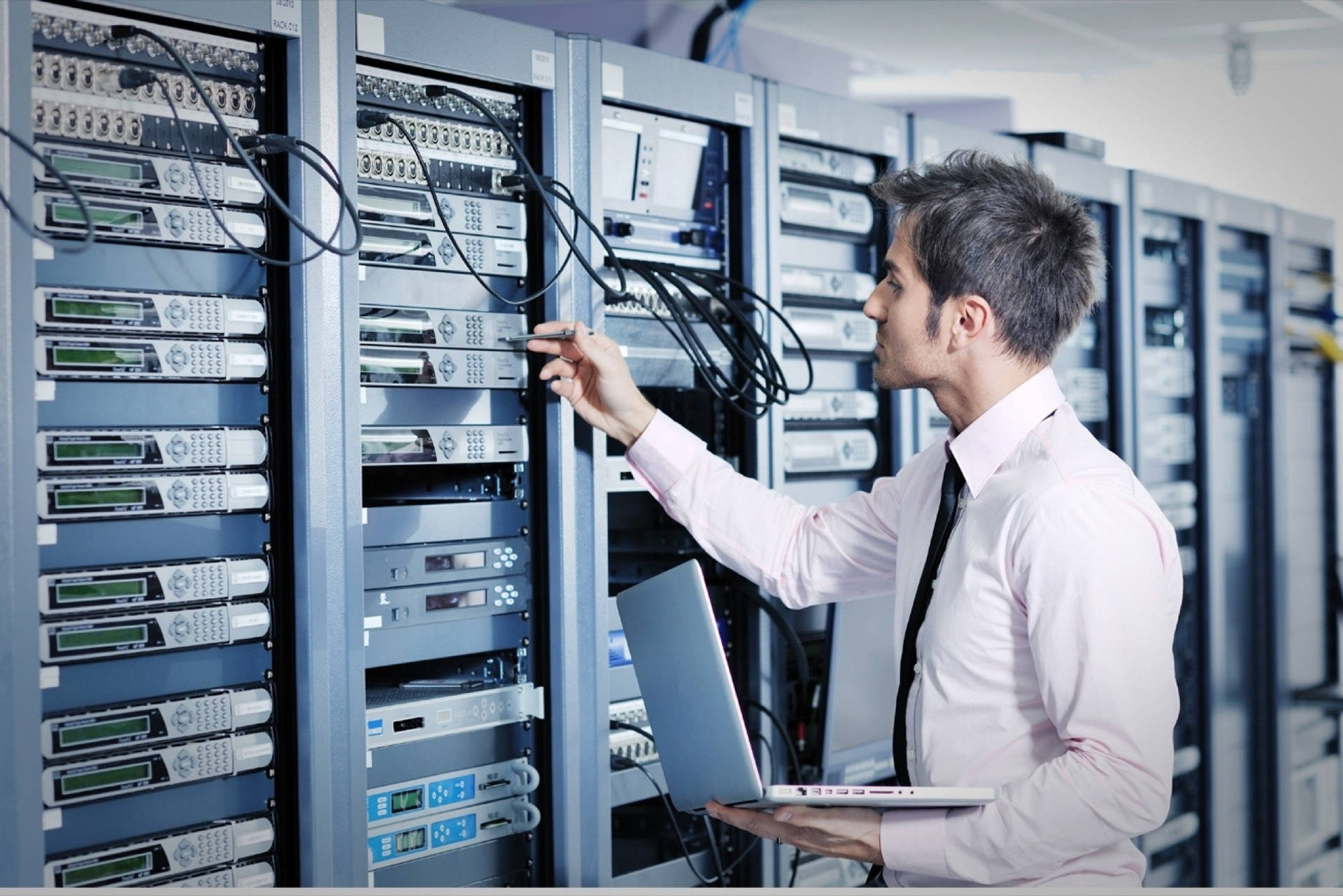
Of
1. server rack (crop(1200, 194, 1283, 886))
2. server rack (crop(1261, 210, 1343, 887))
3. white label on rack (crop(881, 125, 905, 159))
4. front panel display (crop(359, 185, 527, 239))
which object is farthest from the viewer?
server rack (crop(1261, 210, 1343, 887))

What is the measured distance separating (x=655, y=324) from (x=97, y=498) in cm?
95

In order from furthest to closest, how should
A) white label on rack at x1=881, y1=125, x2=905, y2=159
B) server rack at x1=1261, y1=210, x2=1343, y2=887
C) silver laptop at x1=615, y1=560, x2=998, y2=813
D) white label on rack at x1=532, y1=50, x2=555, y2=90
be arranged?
1. server rack at x1=1261, y1=210, x2=1343, y2=887
2. white label on rack at x1=881, y1=125, x2=905, y2=159
3. white label on rack at x1=532, y1=50, x2=555, y2=90
4. silver laptop at x1=615, y1=560, x2=998, y2=813

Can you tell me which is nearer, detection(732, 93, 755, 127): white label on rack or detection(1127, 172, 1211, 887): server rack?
detection(732, 93, 755, 127): white label on rack

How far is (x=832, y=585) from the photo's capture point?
6.84ft

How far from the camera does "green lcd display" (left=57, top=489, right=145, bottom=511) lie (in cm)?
155

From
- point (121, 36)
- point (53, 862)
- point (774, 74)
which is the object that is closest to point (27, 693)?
point (53, 862)

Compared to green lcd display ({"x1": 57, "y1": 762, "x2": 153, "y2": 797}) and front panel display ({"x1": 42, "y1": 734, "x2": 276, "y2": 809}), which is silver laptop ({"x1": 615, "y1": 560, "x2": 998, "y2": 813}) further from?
green lcd display ({"x1": 57, "y1": 762, "x2": 153, "y2": 797})

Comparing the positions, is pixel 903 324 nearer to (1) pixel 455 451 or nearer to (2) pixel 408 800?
(1) pixel 455 451

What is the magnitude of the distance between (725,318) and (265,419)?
89 cm

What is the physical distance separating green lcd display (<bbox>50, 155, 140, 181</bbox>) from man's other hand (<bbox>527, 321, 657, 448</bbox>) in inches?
23.3

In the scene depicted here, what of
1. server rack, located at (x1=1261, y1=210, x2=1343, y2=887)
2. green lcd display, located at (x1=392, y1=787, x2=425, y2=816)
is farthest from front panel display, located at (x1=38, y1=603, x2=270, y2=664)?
server rack, located at (x1=1261, y1=210, x2=1343, y2=887)

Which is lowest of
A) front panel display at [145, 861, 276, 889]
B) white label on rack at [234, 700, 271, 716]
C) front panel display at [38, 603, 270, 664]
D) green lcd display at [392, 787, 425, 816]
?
front panel display at [145, 861, 276, 889]

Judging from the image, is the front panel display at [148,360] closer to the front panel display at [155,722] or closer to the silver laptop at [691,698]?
the front panel display at [155,722]

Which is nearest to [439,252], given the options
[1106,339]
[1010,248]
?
[1010,248]
